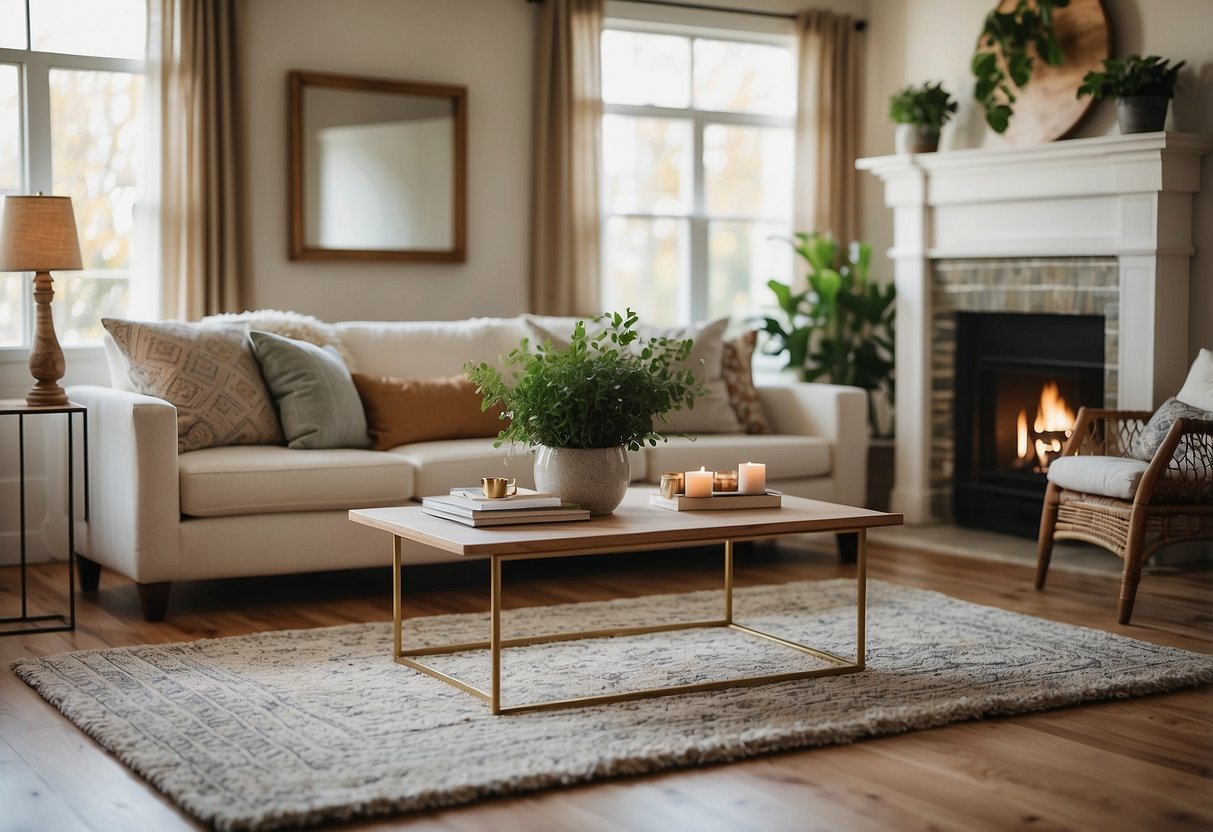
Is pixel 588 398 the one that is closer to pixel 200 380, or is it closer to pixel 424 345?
pixel 200 380

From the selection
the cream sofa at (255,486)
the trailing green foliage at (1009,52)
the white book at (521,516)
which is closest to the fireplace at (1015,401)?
the trailing green foliage at (1009,52)

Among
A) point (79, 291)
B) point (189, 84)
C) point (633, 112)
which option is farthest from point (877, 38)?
point (79, 291)

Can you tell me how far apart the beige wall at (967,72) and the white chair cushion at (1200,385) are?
486 mm

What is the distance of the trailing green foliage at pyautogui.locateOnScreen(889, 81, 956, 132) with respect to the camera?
594 cm

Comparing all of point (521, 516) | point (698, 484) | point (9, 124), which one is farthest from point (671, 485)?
point (9, 124)

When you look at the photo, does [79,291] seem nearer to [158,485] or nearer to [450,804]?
[158,485]

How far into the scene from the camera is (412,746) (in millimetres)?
2816

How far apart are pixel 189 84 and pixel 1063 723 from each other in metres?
3.81

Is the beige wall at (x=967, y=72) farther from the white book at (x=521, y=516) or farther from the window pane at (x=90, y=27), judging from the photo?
the window pane at (x=90, y=27)

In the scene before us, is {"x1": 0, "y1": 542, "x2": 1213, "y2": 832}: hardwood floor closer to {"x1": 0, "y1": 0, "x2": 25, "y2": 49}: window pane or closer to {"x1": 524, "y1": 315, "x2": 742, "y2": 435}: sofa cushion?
{"x1": 524, "y1": 315, "x2": 742, "y2": 435}: sofa cushion

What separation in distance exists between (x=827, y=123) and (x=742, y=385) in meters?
1.91

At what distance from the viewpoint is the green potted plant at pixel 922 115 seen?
5945 millimetres

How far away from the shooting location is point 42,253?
4.14 metres

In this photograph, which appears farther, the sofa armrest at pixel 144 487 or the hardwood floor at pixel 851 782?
the sofa armrest at pixel 144 487
